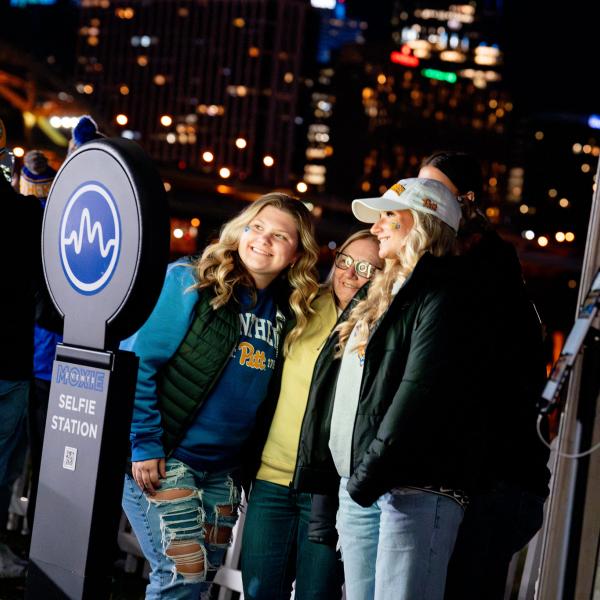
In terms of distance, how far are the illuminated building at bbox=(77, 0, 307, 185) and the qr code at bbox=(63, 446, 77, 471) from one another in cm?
16867

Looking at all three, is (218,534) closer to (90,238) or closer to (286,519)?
(286,519)

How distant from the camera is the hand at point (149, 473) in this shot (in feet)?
11.7

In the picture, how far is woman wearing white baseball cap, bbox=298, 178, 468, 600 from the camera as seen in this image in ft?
9.92

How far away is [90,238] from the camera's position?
277 centimetres

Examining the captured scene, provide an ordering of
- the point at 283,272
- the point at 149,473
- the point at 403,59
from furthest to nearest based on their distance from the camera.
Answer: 1. the point at 403,59
2. the point at 283,272
3. the point at 149,473

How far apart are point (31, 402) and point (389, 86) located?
16680 cm

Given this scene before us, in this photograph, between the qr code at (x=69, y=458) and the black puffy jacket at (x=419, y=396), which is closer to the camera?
the qr code at (x=69, y=458)

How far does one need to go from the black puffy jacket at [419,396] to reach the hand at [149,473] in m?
0.79

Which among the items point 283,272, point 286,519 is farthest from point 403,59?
point 286,519

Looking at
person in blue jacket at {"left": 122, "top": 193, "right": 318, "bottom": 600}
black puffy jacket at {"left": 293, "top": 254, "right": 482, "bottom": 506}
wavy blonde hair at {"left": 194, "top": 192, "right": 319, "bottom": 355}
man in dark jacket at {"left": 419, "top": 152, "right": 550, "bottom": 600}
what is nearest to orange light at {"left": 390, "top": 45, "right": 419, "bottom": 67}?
wavy blonde hair at {"left": 194, "top": 192, "right": 319, "bottom": 355}

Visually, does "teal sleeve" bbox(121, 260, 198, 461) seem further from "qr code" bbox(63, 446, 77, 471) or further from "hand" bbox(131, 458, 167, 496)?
"qr code" bbox(63, 446, 77, 471)

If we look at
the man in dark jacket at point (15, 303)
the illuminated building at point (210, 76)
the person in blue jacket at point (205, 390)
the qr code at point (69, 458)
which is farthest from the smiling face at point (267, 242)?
the illuminated building at point (210, 76)

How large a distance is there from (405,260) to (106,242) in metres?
1.10

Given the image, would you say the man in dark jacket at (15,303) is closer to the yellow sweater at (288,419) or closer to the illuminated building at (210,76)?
the yellow sweater at (288,419)
